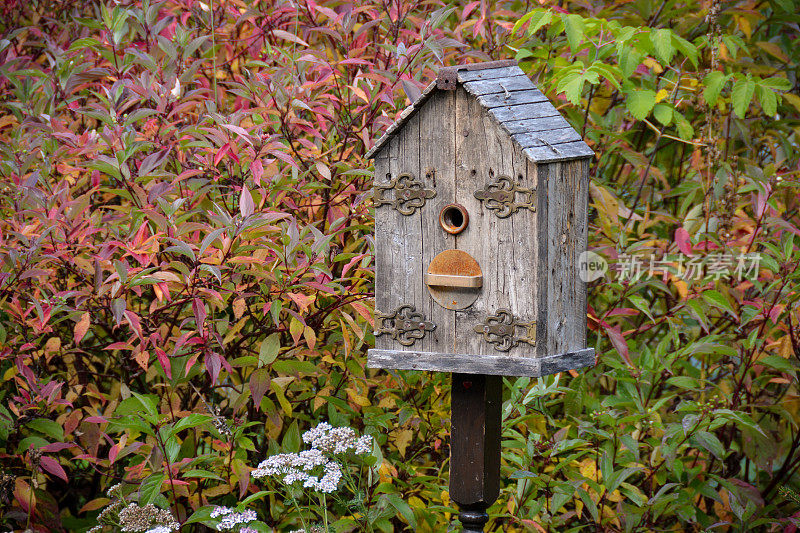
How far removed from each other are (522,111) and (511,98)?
0.05 metres

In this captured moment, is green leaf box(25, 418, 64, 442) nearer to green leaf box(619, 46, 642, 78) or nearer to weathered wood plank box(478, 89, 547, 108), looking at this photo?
weathered wood plank box(478, 89, 547, 108)

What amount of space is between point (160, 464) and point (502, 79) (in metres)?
1.59

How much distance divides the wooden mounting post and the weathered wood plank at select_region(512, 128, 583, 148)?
0.67 meters

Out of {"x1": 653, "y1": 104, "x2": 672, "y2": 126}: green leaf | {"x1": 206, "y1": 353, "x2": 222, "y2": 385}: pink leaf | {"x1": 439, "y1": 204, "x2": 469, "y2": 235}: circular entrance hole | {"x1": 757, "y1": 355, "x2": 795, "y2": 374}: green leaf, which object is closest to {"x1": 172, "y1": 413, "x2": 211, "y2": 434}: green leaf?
{"x1": 206, "y1": 353, "x2": 222, "y2": 385}: pink leaf

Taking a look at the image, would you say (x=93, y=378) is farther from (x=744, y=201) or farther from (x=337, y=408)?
(x=744, y=201)

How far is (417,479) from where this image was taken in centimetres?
289

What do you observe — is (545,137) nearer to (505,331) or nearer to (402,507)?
(505,331)

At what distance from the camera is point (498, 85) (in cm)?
223

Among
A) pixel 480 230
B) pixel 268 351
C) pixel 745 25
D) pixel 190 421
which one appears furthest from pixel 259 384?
pixel 745 25

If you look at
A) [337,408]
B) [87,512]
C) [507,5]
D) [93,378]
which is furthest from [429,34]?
[87,512]

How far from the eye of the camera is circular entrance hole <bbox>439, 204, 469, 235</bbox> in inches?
86.9

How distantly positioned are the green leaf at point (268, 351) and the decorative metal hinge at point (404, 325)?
436 mm

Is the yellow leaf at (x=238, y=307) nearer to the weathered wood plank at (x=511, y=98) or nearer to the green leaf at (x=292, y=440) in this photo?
the green leaf at (x=292, y=440)

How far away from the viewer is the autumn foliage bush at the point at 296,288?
104 inches
